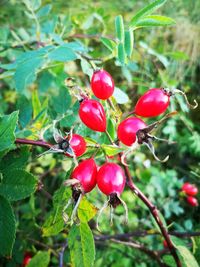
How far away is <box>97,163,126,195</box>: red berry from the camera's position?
2.06 ft

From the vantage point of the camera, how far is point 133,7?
286cm

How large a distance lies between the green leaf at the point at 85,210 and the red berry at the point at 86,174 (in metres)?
0.05

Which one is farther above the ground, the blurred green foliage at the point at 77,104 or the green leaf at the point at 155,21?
the green leaf at the point at 155,21

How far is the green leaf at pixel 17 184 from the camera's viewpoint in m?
0.67

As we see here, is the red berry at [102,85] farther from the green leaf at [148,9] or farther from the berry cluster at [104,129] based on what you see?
the green leaf at [148,9]

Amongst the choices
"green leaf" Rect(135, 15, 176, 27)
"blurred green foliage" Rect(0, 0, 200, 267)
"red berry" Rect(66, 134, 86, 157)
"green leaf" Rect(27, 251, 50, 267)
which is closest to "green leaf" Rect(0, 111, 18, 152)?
Result: "blurred green foliage" Rect(0, 0, 200, 267)

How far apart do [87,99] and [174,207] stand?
122 centimetres

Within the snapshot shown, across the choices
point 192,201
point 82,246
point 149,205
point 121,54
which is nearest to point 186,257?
point 149,205

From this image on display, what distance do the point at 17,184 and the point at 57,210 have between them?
0.10m

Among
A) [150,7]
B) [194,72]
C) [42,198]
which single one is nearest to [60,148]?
[150,7]

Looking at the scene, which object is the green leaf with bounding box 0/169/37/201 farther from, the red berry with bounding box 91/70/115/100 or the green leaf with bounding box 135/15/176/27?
the green leaf with bounding box 135/15/176/27

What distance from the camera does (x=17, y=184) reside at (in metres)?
0.69

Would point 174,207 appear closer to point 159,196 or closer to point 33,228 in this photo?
point 159,196

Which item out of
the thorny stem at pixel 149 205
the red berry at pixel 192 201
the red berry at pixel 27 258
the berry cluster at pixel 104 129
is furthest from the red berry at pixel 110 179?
the red berry at pixel 192 201
